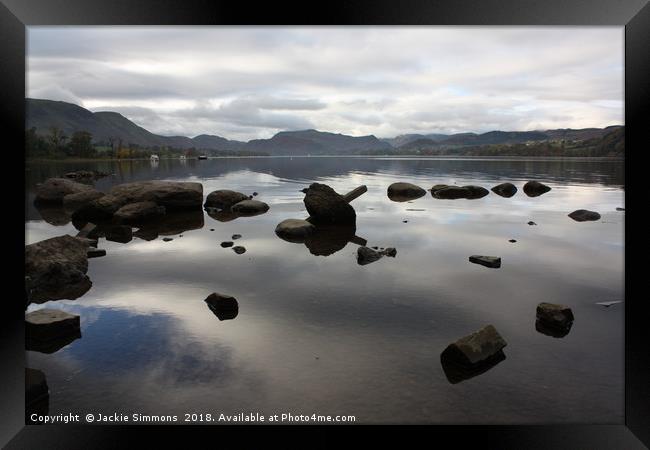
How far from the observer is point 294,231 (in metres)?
19.3

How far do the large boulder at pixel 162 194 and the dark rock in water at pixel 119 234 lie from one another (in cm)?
406

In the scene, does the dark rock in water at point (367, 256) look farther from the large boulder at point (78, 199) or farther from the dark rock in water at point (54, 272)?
the large boulder at point (78, 199)

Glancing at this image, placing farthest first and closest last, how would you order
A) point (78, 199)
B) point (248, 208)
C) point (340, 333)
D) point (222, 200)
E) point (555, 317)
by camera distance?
point (222, 200) → point (78, 199) → point (248, 208) → point (555, 317) → point (340, 333)

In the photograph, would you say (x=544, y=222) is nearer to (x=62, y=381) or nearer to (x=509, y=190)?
(x=509, y=190)

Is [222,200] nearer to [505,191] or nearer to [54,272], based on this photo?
[54,272]

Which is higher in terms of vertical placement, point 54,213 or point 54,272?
point 54,213

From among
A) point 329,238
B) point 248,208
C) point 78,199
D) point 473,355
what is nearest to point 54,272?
point 329,238

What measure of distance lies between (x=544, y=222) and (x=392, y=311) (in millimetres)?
17042

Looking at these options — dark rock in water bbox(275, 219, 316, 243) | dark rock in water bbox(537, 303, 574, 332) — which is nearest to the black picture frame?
dark rock in water bbox(537, 303, 574, 332)

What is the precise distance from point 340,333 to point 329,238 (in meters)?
10.2

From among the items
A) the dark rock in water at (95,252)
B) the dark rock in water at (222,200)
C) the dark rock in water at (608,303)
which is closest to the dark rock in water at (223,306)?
the dark rock in water at (95,252)

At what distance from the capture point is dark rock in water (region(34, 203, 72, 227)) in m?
24.3

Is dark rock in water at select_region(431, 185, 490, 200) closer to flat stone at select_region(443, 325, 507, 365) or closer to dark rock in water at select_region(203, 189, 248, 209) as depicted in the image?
dark rock in water at select_region(203, 189, 248, 209)

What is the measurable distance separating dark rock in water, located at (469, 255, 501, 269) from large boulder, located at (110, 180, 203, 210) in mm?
18234
